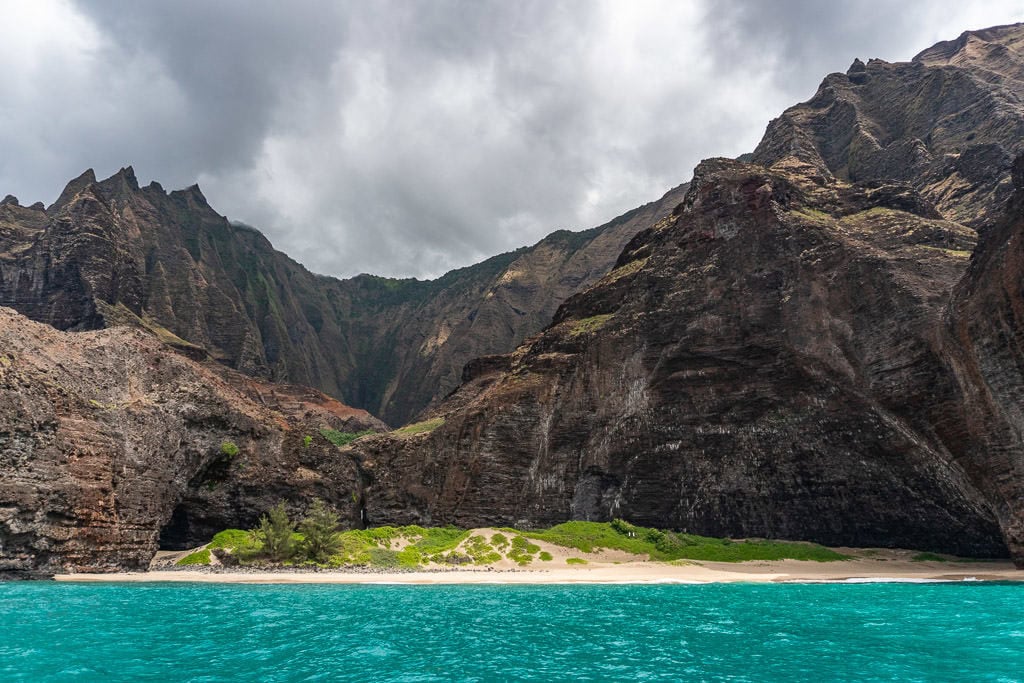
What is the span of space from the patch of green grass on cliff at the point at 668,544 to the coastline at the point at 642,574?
154 centimetres

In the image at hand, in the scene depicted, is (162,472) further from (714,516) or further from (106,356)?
(714,516)

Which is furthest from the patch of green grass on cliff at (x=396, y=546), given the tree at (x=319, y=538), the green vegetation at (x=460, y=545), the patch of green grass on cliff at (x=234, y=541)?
the patch of green grass on cliff at (x=234, y=541)

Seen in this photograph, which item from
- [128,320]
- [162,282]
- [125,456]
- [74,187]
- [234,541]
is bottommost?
[234,541]

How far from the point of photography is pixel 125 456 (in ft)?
154

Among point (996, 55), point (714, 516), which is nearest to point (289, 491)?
point (714, 516)

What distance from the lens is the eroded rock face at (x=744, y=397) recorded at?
51.5m

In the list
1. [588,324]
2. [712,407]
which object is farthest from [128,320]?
[712,407]

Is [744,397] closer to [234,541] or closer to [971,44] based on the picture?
[234,541]

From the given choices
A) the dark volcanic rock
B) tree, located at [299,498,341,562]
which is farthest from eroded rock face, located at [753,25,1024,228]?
tree, located at [299,498,341,562]

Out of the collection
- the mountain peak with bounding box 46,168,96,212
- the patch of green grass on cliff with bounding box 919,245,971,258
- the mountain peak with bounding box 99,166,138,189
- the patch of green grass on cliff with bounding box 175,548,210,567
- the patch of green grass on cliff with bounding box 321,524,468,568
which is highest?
the mountain peak with bounding box 99,166,138,189

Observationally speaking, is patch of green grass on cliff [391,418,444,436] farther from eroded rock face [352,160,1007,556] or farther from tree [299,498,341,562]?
tree [299,498,341,562]

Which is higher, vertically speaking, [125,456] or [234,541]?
[125,456]

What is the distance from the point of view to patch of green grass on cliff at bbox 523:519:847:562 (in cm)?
5291

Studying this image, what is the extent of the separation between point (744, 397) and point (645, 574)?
24168 millimetres
